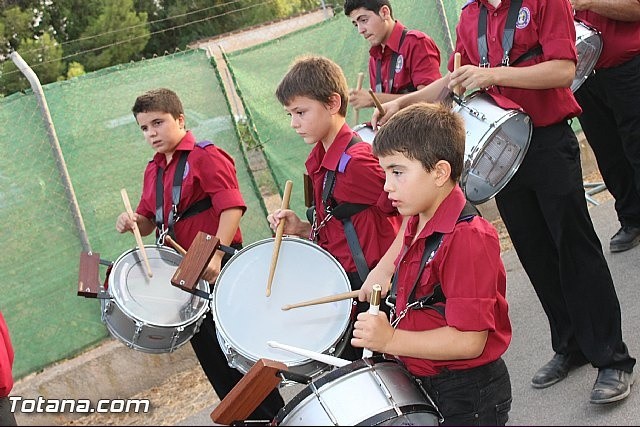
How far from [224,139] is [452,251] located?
4098 millimetres

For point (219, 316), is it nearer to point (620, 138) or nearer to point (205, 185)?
point (205, 185)

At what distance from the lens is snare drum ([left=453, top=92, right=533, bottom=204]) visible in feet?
12.8

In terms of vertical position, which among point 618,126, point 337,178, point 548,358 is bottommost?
point 548,358

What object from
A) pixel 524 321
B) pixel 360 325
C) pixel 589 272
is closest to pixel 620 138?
pixel 524 321

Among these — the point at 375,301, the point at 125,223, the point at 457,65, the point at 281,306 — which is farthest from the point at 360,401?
the point at 125,223

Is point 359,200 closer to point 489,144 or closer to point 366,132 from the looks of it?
point 489,144

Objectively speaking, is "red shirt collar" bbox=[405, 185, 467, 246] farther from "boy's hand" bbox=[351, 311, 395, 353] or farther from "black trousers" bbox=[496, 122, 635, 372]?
"black trousers" bbox=[496, 122, 635, 372]

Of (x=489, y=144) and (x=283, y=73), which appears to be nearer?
(x=489, y=144)

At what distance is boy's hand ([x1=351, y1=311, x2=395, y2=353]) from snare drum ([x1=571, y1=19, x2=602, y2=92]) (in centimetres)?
228

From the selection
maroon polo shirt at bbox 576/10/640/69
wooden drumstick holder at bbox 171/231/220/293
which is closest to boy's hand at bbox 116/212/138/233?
wooden drumstick holder at bbox 171/231/220/293

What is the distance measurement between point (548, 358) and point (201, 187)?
80.0 inches

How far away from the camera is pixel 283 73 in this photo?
7230mm

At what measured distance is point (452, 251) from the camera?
9.93 ft

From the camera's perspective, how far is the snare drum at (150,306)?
14.9ft
